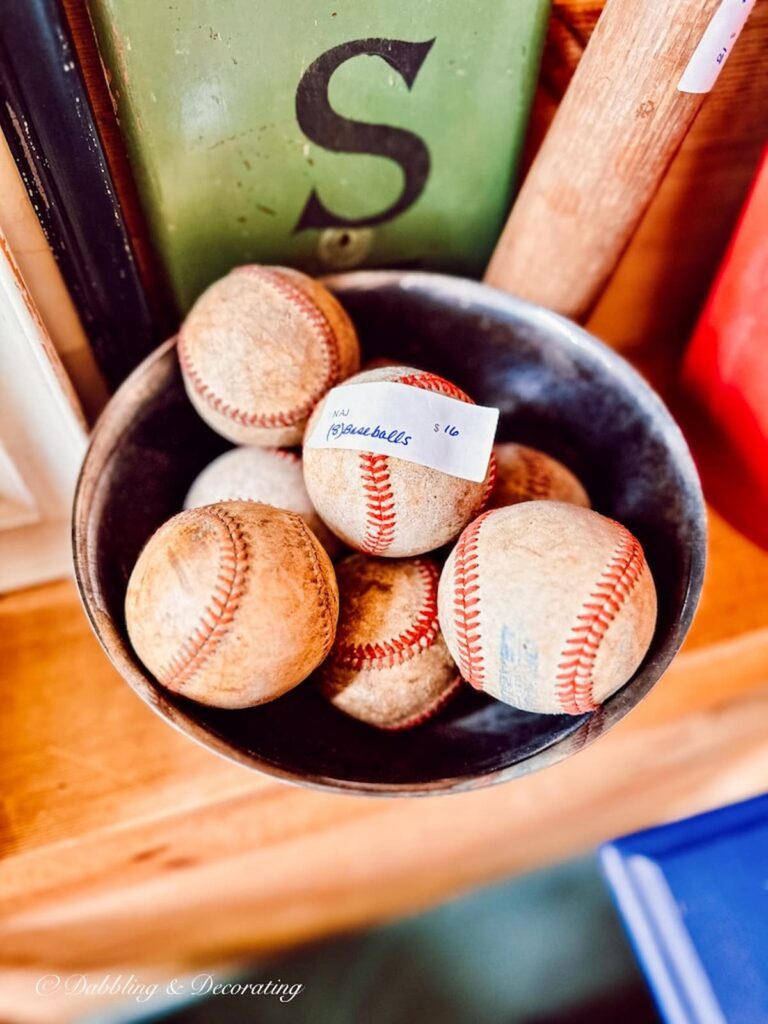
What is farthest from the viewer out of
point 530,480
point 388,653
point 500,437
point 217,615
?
point 500,437

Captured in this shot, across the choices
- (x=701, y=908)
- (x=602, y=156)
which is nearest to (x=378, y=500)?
(x=602, y=156)

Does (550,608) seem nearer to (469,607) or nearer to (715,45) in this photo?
(469,607)

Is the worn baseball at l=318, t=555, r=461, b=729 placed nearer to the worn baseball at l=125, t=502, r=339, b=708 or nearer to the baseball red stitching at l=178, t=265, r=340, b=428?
the worn baseball at l=125, t=502, r=339, b=708

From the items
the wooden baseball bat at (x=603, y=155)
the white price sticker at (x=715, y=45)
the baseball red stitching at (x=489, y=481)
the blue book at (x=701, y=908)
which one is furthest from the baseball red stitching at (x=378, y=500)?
the blue book at (x=701, y=908)

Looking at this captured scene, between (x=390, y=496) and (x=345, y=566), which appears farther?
(x=345, y=566)

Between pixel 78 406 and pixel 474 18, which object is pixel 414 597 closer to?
pixel 78 406

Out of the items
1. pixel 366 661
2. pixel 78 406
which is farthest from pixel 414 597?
pixel 78 406
